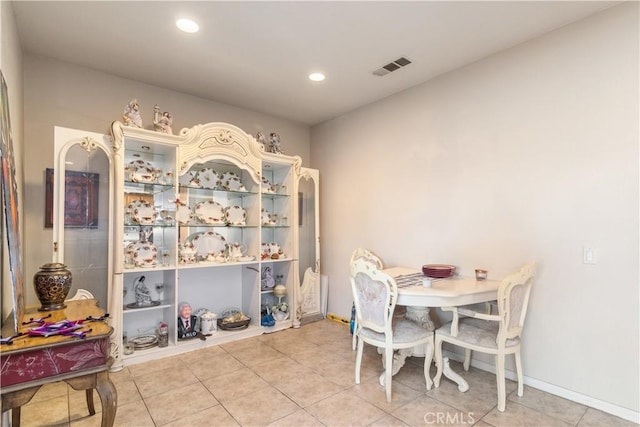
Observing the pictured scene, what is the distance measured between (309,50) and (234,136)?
1309 millimetres

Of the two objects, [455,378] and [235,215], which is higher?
[235,215]

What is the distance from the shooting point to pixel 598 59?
7.73 ft

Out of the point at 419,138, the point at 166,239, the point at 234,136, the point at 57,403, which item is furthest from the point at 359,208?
the point at 57,403

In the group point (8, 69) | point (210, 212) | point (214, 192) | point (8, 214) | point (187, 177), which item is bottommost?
point (8, 214)

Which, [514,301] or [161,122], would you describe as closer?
[514,301]

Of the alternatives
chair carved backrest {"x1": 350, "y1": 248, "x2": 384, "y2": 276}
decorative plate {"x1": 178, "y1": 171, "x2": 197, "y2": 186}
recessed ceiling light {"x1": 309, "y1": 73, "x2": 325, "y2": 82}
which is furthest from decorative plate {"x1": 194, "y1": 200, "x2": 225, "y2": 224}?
recessed ceiling light {"x1": 309, "y1": 73, "x2": 325, "y2": 82}

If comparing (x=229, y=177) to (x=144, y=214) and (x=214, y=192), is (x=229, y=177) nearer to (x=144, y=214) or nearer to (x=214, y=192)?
(x=214, y=192)

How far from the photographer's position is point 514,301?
2357 mm

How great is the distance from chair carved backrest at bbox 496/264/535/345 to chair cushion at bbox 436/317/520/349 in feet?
0.18

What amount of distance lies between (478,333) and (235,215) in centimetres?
283

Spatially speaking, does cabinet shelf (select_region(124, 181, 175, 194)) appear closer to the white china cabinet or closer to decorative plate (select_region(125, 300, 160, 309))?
the white china cabinet

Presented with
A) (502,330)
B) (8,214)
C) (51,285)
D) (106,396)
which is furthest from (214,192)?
(502,330)

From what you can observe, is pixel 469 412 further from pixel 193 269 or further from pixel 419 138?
pixel 193 269

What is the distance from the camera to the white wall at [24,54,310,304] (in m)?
2.83
